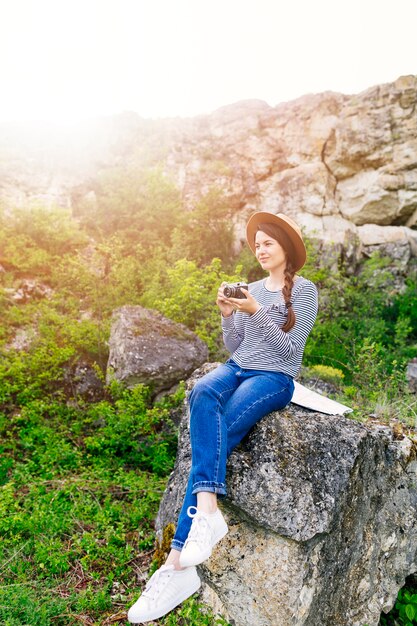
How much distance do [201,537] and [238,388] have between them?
0.94 meters

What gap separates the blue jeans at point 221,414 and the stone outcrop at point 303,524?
198 mm

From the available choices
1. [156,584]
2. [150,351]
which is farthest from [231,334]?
[150,351]

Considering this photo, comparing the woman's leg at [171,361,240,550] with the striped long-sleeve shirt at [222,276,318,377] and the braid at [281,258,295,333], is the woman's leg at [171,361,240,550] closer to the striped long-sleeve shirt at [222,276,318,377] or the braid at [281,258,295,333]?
the striped long-sleeve shirt at [222,276,318,377]

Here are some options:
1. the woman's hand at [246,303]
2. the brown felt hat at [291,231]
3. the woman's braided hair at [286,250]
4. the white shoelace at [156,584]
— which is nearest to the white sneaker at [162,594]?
the white shoelace at [156,584]

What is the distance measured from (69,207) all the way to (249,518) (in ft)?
36.2

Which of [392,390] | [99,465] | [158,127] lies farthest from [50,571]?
[158,127]

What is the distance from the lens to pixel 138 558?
3465mm

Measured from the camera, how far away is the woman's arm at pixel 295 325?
2846 millimetres

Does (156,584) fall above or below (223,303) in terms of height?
Result: below

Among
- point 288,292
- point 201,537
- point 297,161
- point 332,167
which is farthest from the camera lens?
point 297,161

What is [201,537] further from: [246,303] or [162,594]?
[246,303]

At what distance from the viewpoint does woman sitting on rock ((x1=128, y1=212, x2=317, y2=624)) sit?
7.94 ft

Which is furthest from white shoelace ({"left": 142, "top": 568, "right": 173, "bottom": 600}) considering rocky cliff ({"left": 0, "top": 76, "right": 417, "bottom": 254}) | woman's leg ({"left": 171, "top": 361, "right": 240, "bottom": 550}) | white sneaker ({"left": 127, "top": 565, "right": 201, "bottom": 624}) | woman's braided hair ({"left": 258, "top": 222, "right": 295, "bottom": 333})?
rocky cliff ({"left": 0, "top": 76, "right": 417, "bottom": 254})

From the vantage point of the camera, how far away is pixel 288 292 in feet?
10.3
